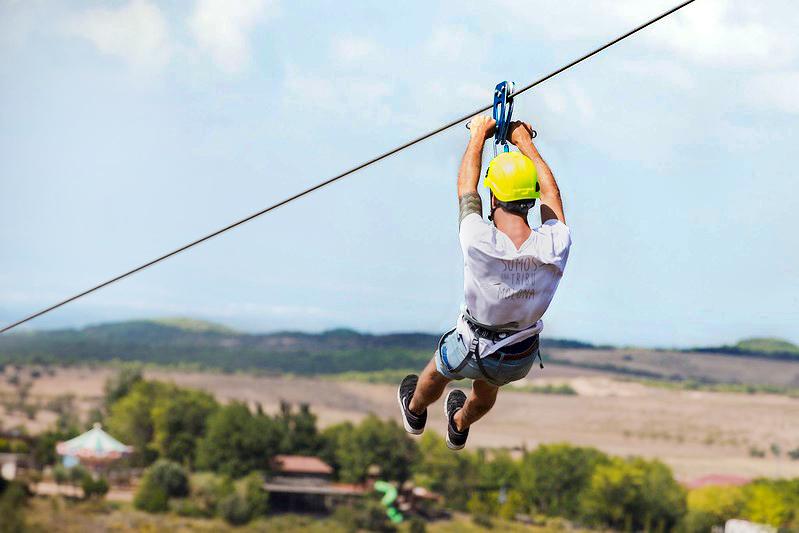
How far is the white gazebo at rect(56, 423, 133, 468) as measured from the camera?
355ft

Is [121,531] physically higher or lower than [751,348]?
lower

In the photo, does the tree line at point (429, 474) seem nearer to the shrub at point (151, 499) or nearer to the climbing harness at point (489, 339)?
the shrub at point (151, 499)

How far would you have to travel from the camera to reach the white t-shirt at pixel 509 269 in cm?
891

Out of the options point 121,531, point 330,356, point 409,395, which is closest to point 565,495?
Answer: point 121,531

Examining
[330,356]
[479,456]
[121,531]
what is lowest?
[121,531]

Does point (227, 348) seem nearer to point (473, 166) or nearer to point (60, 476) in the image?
point (60, 476)

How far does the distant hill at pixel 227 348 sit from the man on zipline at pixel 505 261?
5011 inches

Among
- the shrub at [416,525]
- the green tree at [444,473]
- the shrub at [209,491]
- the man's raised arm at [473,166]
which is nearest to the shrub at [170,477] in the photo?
the shrub at [209,491]

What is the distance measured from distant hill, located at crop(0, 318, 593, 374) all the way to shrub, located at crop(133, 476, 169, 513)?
116 ft

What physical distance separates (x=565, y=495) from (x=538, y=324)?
9361 centimetres

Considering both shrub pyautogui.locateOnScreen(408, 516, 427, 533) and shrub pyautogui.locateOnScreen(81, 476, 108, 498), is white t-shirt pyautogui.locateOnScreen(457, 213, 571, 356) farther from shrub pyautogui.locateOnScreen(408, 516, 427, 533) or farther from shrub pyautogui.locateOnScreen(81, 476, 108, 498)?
shrub pyautogui.locateOnScreen(81, 476, 108, 498)

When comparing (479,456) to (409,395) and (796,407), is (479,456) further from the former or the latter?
(409,395)

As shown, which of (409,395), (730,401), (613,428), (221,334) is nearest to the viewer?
(409,395)

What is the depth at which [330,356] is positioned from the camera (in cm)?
14762
